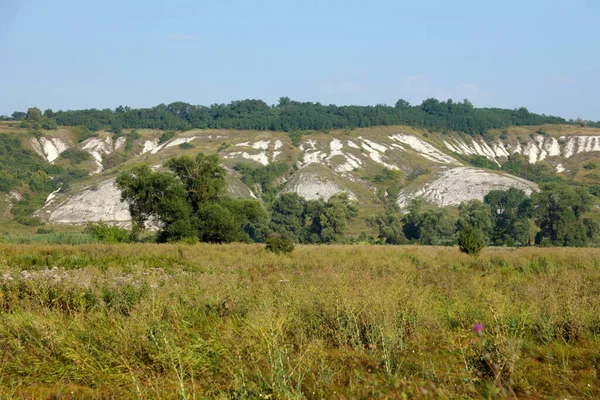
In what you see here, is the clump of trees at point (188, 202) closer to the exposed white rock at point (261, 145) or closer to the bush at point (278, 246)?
the bush at point (278, 246)

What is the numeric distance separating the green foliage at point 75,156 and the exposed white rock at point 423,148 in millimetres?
83085

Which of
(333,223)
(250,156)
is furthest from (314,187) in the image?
(333,223)

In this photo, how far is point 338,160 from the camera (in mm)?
131750

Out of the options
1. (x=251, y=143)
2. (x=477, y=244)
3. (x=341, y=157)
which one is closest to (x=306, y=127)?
(x=251, y=143)

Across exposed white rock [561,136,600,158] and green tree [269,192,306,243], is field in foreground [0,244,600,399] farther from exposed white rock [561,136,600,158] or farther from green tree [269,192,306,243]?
exposed white rock [561,136,600,158]

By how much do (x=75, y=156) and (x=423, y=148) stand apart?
9242 centimetres

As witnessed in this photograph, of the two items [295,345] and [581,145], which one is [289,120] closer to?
[581,145]

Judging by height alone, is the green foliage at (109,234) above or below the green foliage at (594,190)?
above

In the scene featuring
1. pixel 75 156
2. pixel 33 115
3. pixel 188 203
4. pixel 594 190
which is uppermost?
pixel 33 115

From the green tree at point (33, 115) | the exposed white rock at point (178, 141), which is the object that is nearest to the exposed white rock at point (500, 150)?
the exposed white rock at point (178, 141)

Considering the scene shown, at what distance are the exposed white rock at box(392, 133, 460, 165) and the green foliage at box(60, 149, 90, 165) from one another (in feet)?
273

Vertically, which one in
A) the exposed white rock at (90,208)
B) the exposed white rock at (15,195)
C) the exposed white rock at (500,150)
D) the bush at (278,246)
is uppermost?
the bush at (278,246)

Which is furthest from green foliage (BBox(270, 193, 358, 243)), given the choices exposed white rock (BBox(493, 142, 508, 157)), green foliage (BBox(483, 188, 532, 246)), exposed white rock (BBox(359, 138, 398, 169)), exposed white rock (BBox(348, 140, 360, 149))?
exposed white rock (BBox(493, 142, 508, 157))

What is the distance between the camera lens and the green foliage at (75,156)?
502ft
